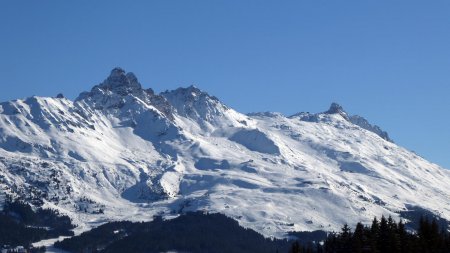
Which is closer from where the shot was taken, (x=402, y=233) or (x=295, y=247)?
(x=402, y=233)

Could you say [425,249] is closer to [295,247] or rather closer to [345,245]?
[345,245]

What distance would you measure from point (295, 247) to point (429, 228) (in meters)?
34.7

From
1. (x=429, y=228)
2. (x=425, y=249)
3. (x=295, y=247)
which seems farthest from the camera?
(x=295, y=247)

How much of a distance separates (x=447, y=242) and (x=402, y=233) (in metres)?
9.36

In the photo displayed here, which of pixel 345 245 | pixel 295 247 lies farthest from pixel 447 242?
pixel 295 247

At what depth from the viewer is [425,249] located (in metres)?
160

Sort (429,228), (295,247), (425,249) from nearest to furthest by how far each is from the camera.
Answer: (425,249) < (429,228) < (295,247)

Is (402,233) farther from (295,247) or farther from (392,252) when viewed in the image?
(295,247)

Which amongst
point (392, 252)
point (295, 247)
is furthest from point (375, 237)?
point (295, 247)

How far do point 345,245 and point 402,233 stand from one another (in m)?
13.5

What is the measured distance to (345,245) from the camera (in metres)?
177

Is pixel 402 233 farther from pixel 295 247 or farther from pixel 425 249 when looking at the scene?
pixel 295 247

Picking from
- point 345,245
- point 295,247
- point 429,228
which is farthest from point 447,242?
point 295,247

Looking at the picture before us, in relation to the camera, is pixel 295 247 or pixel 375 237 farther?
pixel 295 247
